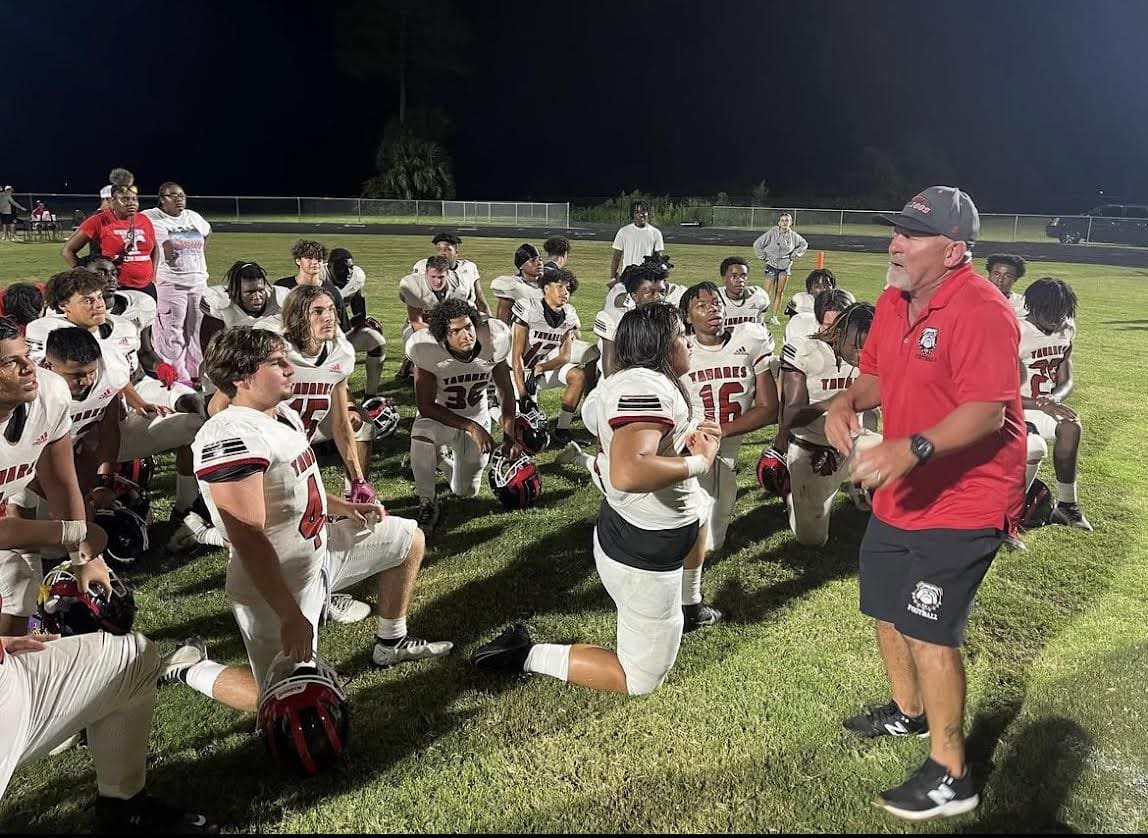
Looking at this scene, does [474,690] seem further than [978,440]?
Yes

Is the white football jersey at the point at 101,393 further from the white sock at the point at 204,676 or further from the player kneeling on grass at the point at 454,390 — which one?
the white sock at the point at 204,676

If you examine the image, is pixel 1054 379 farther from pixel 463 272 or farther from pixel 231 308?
pixel 231 308

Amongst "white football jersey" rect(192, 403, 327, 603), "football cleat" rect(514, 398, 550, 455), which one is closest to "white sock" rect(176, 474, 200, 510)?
"football cleat" rect(514, 398, 550, 455)

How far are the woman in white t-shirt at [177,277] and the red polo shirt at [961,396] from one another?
9.27 meters

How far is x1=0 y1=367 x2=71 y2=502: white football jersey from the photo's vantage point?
3.91 m

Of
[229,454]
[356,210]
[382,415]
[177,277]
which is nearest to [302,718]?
[229,454]

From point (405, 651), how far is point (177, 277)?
7908 millimetres

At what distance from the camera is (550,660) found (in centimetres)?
419

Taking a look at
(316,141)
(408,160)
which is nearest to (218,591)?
(408,160)

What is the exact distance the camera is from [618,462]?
3.49 m

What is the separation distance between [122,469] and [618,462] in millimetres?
4527

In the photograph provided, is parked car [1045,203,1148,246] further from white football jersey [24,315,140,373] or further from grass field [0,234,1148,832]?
white football jersey [24,315,140,373]

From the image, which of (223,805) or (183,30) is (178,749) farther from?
(183,30)

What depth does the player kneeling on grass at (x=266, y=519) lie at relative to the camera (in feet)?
11.1
